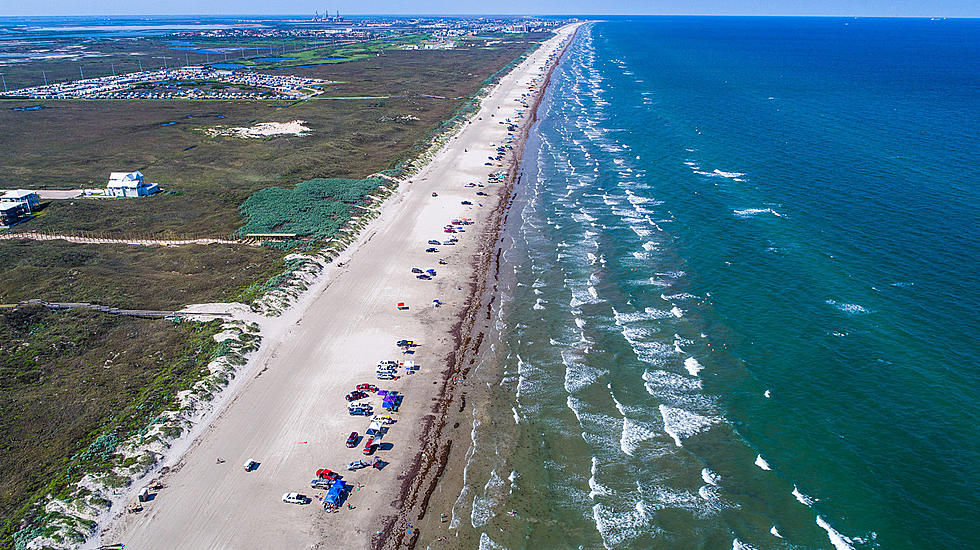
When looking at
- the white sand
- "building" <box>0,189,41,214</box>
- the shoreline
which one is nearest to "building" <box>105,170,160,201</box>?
"building" <box>0,189,41,214</box>

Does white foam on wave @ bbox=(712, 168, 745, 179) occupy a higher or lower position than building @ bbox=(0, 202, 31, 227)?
higher

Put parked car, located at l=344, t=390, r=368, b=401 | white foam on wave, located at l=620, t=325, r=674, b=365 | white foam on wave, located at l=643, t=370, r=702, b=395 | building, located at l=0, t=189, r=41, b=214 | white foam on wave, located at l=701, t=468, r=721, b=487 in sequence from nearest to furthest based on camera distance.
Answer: white foam on wave, located at l=701, t=468, r=721, b=487 < parked car, located at l=344, t=390, r=368, b=401 < white foam on wave, located at l=643, t=370, r=702, b=395 < white foam on wave, located at l=620, t=325, r=674, b=365 < building, located at l=0, t=189, r=41, b=214

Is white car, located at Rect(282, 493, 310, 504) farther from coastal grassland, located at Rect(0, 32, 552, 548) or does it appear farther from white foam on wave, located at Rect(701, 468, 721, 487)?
white foam on wave, located at Rect(701, 468, 721, 487)

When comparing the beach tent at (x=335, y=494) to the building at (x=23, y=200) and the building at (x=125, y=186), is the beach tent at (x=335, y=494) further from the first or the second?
the building at (x=125, y=186)

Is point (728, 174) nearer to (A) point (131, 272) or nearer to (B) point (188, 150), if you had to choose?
(A) point (131, 272)

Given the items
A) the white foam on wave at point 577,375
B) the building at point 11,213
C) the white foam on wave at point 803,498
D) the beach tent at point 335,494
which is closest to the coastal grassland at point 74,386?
the beach tent at point 335,494

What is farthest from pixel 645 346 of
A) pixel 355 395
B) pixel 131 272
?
pixel 131 272
